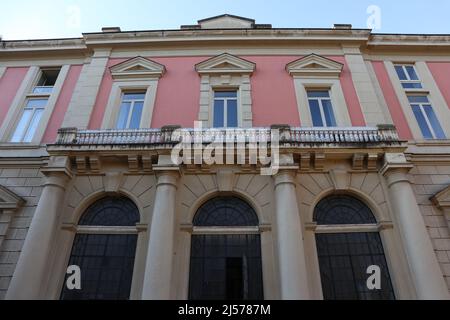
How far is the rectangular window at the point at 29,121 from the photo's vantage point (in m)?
12.5

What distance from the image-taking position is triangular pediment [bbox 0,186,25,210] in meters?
10.3

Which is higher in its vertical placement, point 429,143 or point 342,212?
point 429,143

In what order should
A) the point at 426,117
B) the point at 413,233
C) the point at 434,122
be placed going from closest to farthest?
1. the point at 413,233
2. the point at 434,122
3. the point at 426,117

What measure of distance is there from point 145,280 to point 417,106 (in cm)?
1237

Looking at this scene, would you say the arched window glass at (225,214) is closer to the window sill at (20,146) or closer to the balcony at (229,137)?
the balcony at (229,137)

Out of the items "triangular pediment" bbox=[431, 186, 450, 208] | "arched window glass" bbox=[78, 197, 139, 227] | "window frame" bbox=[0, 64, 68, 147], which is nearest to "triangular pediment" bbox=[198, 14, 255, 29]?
"window frame" bbox=[0, 64, 68, 147]

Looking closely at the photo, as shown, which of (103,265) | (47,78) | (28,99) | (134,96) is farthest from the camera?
(47,78)

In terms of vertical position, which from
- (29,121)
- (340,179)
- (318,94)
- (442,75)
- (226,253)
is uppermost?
(442,75)

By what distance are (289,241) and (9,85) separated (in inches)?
539

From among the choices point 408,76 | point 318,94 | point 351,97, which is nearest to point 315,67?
point 318,94

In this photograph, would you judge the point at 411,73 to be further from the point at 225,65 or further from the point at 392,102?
the point at 225,65


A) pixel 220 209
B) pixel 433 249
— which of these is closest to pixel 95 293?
pixel 220 209

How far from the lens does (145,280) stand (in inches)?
330

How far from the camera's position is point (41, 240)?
357 inches
